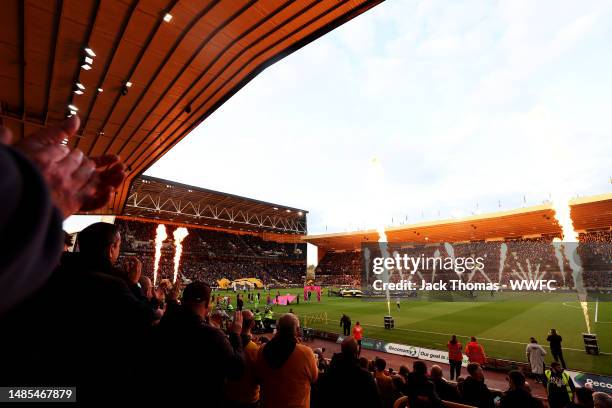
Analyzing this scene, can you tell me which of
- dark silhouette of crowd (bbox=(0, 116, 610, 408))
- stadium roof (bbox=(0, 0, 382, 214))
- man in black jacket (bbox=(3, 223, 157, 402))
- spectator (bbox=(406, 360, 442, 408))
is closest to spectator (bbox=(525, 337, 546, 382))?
dark silhouette of crowd (bbox=(0, 116, 610, 408))

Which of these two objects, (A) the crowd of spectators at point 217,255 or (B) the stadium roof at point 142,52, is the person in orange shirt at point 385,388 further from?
(A) the crowd of spectators at point 217,255

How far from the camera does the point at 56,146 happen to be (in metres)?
1.18

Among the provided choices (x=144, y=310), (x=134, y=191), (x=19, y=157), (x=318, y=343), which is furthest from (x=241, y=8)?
(x=134, y=191)

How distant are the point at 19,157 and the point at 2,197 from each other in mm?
213

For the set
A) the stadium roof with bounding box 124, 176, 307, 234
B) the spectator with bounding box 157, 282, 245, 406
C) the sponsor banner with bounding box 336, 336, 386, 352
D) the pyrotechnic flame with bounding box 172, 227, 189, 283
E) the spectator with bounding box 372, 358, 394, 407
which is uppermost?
the stadium roof with bounding box 124, 176, 307, 234

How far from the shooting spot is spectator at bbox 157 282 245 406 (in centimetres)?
250

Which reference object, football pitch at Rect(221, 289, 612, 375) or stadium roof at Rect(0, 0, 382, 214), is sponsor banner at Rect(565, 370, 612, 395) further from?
stadium roof at Rect(0, 0, 382, 214)

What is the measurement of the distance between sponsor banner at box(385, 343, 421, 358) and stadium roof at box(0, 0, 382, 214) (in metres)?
13.8

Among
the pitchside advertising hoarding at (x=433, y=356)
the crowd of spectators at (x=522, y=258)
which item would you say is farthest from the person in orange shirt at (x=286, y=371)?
the crowd of spectators at (x=522, y=258)

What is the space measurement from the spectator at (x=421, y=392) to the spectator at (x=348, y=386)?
1.62 metres

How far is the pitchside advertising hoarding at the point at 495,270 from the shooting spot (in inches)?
1687

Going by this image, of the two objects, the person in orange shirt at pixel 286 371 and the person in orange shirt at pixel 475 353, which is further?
the person in orange shirt at pixel 475 353

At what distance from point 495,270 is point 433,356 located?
4693cm

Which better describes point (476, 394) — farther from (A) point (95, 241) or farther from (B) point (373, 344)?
(B) point (373, 344)
